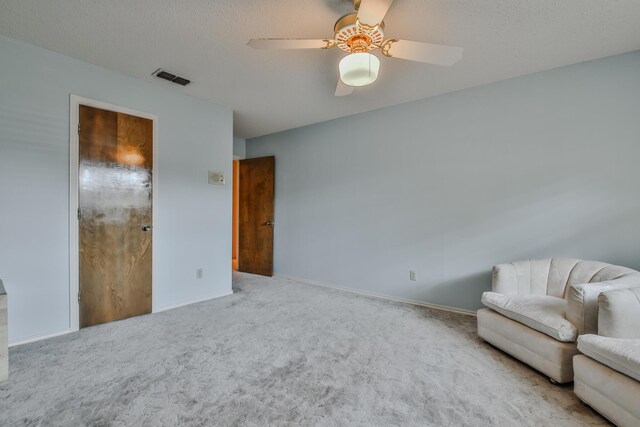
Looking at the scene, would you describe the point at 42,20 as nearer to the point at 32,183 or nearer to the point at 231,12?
the point at 32,183

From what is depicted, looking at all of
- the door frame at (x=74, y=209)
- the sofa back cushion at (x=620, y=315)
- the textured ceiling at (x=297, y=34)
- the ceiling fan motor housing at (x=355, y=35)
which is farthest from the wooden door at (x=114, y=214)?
the sofa back cushion at (x=620, y=315)

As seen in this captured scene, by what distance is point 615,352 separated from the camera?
1.43m

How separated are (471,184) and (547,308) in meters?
1.50

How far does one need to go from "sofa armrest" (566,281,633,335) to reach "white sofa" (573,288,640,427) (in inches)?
4.9

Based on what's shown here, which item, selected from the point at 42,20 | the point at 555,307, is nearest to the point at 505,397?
the point at 555,307

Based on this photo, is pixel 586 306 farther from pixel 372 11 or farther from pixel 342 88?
pixel 342 88

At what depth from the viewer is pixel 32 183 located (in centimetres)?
233

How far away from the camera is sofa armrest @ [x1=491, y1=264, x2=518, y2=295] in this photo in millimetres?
2385

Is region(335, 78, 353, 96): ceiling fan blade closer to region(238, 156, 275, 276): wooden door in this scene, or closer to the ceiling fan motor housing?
the ceiling fan motor housing

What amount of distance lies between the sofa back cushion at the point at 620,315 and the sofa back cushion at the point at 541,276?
2.37 ft

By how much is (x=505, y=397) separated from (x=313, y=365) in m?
1.21

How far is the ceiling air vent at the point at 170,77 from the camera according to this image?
2746 mm

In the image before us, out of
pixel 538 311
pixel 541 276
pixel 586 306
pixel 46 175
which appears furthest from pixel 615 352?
pixel 46 175

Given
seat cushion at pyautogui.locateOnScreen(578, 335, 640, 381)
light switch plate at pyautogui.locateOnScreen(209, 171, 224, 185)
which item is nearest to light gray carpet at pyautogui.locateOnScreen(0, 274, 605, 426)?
seat cushion at pyautogui.locateOnScreen(578, 335, 640, 381)
